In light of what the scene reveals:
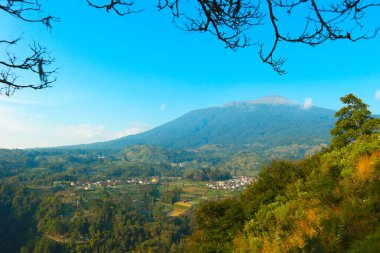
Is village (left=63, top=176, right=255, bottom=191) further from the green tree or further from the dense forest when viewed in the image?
the green tree

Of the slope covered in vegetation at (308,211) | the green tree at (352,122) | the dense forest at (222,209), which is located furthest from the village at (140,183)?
the slope covered in vegetation at (308,211)

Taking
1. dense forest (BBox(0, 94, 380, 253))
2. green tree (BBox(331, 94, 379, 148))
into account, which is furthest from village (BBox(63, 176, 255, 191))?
green tree (BBox(331, 94, 379, 148))

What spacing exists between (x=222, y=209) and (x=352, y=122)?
10976 mm

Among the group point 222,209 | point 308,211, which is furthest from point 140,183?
point 308,211

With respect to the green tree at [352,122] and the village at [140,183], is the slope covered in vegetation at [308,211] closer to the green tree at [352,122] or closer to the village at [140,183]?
the green tree at [352,122]

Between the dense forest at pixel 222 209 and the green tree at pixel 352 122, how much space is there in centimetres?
6

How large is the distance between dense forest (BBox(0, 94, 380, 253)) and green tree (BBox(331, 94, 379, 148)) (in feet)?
0.19

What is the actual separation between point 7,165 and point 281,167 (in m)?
183

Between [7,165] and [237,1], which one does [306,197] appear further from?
[7,165]

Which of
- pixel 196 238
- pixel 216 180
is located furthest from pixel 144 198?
pixel 196 238

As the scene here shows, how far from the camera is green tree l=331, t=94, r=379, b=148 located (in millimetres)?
17109

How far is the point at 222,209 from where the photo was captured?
1262 centimetres

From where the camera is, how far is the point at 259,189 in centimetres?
1285

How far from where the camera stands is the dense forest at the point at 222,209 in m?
5.62
